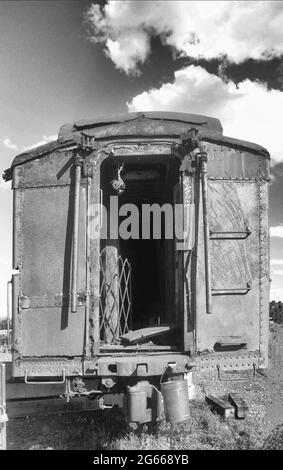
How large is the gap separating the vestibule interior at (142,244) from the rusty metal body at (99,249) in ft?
1.41

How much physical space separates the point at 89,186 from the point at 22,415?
443 centimetres

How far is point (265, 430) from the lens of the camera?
20.7 feet

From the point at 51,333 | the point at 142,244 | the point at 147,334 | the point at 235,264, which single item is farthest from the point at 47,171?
the point at 142,244

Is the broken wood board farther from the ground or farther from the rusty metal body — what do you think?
the ground

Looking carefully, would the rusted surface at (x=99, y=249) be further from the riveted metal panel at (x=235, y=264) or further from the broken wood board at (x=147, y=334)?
the broken wood board at (x=147, y=334)

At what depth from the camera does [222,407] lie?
22.6ft

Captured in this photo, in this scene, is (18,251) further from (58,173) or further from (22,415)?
(22,415)

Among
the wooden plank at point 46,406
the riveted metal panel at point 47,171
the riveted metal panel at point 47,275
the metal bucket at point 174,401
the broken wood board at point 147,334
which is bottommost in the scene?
the wooden plank at point 46,406

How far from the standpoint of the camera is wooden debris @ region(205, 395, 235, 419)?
684 centimetres

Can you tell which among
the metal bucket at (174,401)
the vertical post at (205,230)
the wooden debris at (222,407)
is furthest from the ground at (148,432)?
the vertical post at (205,230)

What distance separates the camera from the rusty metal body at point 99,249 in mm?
4676

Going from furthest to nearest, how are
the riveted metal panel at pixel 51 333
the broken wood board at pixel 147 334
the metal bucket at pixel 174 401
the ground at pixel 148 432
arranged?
the ground at pixel 148 432, the broken wood board at pixel 147 334, the riveted metal panel at pixel 51 333, the metal bucket at pixel 174 401

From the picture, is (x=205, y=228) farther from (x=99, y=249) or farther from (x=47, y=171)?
Result: (x=47, y=171)
